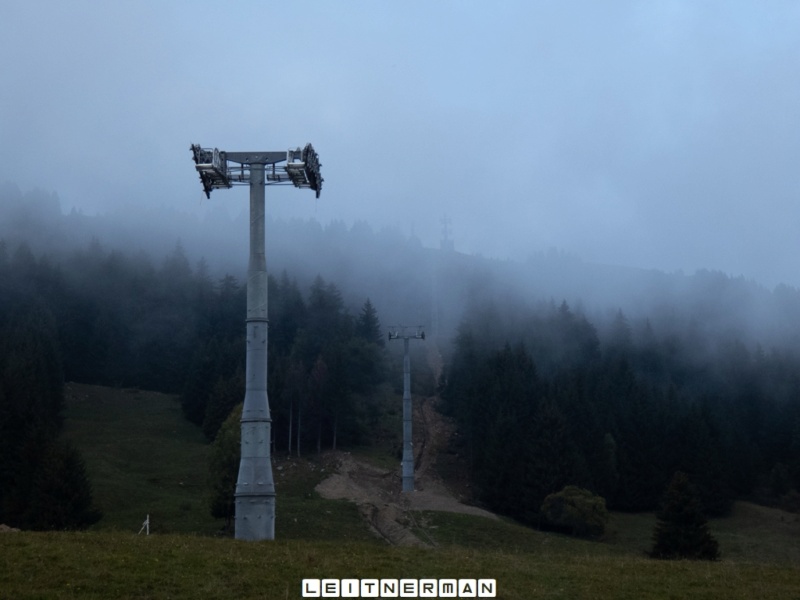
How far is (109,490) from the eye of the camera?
197ft

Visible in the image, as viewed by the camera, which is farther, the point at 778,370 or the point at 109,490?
the point at 778,370

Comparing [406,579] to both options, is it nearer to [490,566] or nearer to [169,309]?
[490,566]

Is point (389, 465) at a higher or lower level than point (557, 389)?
lower

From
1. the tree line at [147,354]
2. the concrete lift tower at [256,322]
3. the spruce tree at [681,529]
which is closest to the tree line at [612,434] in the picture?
the tree line at [147,354]

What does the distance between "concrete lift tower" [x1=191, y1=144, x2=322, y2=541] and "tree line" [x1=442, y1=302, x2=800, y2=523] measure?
46159 mm

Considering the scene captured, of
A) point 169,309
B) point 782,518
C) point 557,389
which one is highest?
point 169,309

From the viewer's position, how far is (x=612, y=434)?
8419 centimetres

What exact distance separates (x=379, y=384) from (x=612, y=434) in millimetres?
38285

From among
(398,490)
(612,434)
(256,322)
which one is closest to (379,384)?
(612,434)

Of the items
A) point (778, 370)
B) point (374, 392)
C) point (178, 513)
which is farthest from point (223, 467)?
point (778, 370)

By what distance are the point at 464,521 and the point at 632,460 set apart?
31.0 meters

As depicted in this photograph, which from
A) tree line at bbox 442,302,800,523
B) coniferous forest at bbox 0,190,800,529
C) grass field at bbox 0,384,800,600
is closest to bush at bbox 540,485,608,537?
tree line at bbox 442,302,800,523

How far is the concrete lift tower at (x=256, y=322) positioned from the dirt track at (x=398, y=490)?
805 inches

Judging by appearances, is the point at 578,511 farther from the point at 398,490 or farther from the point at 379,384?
the point at 379,384
